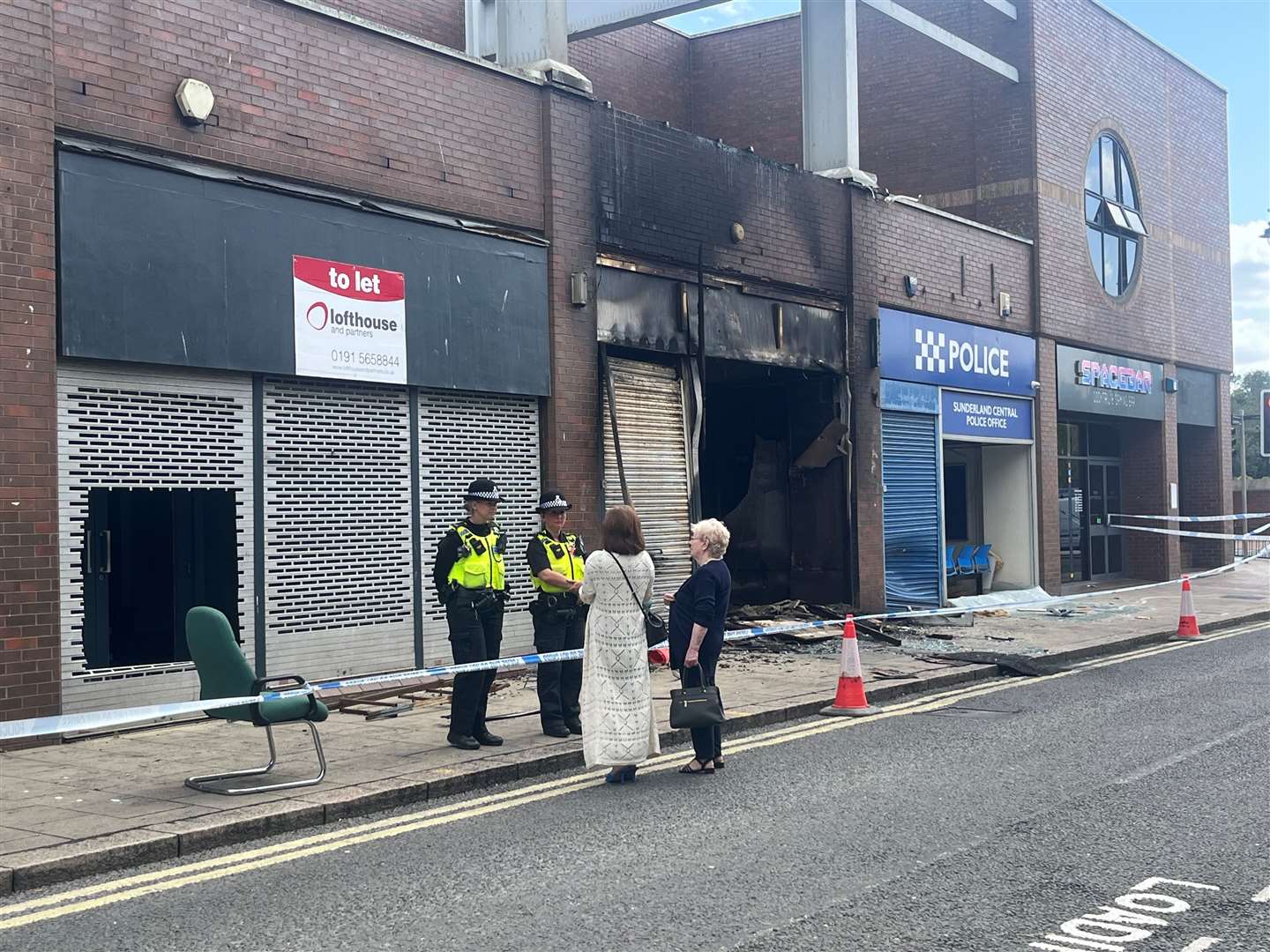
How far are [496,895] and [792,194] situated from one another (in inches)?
509

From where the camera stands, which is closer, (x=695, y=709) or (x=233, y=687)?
(x=233, y=687)

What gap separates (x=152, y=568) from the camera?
1021 centimetres

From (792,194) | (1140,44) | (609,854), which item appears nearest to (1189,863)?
(609,854)

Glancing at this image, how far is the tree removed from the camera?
46.0 metres

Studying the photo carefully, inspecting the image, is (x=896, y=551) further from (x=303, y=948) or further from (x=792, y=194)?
(x=303, y=948)

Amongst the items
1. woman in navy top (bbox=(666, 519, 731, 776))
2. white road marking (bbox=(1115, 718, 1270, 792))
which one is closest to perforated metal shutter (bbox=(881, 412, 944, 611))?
white road marking (bbox=(1115, 718, 1270, 792))

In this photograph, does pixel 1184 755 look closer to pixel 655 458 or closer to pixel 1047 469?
pixel 655 458

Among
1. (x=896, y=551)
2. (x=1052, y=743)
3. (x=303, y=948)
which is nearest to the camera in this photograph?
(x=303, y=948)

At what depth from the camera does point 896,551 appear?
62.0ft

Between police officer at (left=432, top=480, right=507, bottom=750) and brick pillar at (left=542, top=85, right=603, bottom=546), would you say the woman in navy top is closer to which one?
police officer at (left=432, top=480, right=507, bottom=750)

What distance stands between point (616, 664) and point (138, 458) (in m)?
4.26

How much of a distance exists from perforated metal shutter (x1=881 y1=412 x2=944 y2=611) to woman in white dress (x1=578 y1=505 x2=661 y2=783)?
1080 cm

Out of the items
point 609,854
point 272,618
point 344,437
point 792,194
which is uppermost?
point 792,194

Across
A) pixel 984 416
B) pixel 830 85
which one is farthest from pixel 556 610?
pixel 984 416
